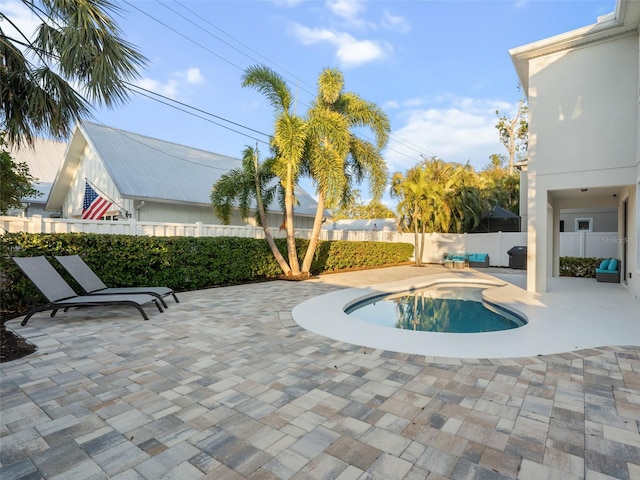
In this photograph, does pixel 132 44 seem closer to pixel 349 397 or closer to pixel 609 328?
pixel 349 397

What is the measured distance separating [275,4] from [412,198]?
1136 cm

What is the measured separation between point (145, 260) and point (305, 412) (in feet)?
24.4

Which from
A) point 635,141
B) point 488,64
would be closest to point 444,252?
point 488,64

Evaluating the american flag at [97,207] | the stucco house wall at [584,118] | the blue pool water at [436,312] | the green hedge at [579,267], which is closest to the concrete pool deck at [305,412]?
the blue pool water at [436,312]

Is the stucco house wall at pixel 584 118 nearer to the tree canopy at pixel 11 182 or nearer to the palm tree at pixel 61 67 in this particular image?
the palm tree at pixel 61 67

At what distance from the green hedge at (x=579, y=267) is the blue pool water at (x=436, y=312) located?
4833mm

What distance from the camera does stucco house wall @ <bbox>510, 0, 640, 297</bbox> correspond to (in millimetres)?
8070

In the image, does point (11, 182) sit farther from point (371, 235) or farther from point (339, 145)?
point (371, 235)

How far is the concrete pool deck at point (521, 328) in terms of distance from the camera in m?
4.70

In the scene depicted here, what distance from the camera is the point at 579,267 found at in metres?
13.4

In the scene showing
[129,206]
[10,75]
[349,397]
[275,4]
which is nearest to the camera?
[349,397]

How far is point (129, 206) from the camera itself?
14.0 m

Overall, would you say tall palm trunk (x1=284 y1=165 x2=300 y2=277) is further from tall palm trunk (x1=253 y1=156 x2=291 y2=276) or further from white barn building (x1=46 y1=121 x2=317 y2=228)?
white barn building (x1=46 y1=121 x2=317 y2=228)

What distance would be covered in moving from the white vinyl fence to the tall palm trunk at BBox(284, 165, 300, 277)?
993 mm
